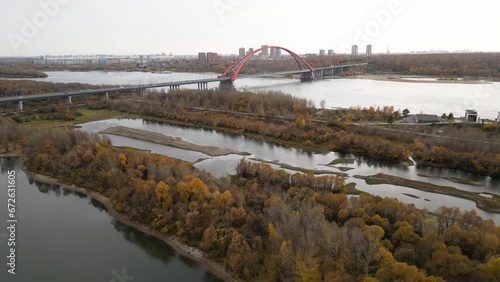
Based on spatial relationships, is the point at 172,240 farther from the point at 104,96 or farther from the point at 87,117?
the point at 104,96

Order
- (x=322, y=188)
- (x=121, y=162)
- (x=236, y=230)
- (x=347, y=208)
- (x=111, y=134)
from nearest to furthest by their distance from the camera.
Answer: (x=236, y=230) < (x=347, y=208) < (x=322, y=188) < (x=121, y=162) < (x=111, y=134)

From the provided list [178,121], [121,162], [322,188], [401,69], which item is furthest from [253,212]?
[401,69]

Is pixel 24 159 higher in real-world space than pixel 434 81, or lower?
lower

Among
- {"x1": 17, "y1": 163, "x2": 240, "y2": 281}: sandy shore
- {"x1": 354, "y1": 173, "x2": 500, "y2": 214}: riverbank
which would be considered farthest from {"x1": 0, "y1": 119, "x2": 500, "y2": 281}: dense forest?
{"x1": 354, "y1": 173, "x2": 500, "y2": 214}: riverbank

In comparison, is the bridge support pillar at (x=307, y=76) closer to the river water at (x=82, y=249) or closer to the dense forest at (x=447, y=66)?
the dense forest at (x=447, y=66)

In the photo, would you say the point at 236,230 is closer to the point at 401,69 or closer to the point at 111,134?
the point at 111,134
